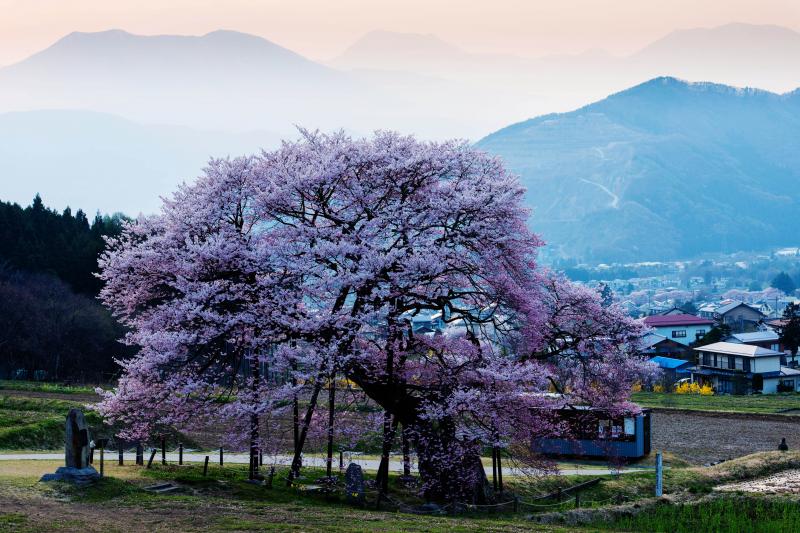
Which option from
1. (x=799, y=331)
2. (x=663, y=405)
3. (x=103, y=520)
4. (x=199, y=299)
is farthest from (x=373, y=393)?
(x=799, y=331)

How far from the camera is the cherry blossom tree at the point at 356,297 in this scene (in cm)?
2775

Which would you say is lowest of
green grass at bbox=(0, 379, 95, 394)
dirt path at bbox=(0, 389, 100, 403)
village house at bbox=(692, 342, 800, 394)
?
dirt path at bbox=(0, 389, 100, 403)

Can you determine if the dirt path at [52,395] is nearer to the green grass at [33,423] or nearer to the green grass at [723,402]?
the green grass at [33,423]

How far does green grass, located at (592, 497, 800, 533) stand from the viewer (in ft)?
78.9

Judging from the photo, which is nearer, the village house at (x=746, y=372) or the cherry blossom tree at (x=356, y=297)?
the cherry blossom tree at (x=356, y=297)

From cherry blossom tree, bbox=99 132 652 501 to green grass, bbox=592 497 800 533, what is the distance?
4.62 m

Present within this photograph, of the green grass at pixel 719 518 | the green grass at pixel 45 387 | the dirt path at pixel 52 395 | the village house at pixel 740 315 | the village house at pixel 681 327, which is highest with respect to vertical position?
the village house at pixel 740 315

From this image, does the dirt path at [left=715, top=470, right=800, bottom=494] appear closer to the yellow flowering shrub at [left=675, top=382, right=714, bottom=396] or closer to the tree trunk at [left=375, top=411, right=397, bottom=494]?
the tree trunk at [left=375, top=411, right=397, bottom=494]

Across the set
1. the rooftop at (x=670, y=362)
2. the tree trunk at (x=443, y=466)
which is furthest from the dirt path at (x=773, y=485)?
the rooftop at (x=670, y=362)

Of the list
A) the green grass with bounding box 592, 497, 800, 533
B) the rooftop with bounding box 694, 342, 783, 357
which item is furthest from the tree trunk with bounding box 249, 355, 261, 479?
the rooftop with bounding box 694, 342, 783, 357

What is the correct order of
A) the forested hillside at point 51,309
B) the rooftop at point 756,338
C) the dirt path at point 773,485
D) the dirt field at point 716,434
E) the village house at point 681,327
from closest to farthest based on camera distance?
the dirt path at point 773,485
the dirt field at point 716,434
the forested hillside at point 51,309
the rooftop at point 756,338
the village house at point 681,327

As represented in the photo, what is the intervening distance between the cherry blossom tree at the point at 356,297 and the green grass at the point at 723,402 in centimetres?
3628

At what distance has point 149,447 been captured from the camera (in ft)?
125

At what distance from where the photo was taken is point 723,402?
70688 millimetres
